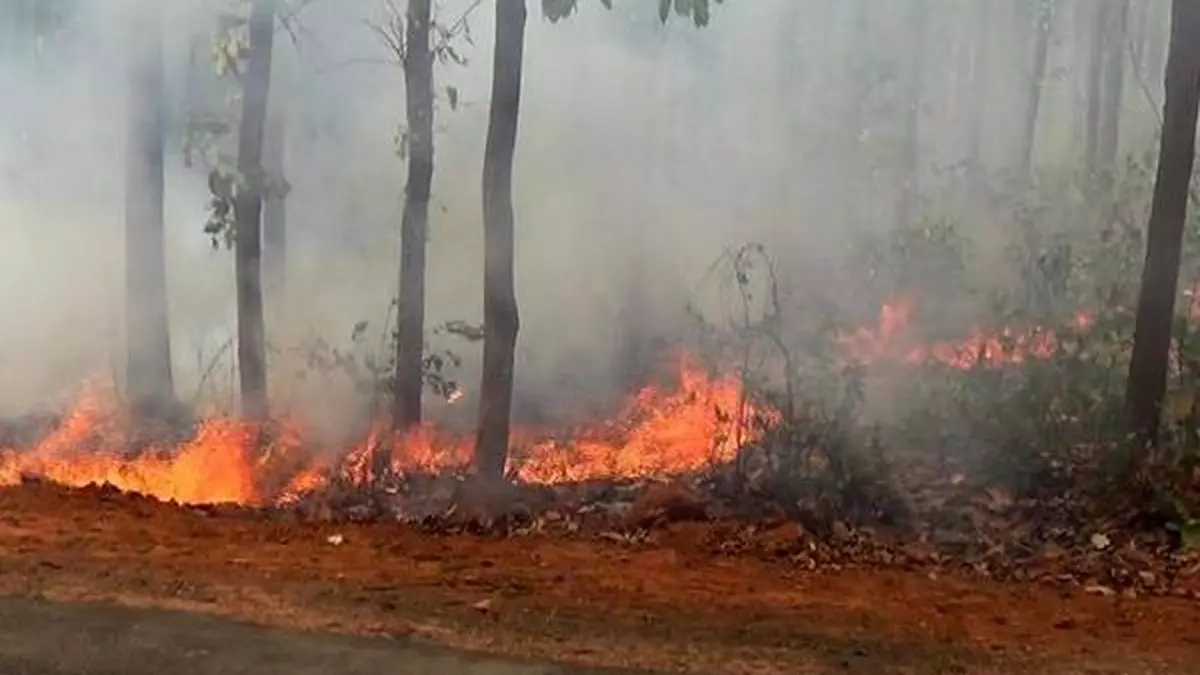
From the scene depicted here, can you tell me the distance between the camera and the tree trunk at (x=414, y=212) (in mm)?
10523

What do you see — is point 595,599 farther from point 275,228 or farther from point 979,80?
point 979,80

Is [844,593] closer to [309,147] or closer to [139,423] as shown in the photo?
[139,423]

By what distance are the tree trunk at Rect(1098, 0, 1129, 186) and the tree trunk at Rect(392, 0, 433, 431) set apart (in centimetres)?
964

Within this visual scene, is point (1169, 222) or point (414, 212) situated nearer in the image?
point (1169, 222)

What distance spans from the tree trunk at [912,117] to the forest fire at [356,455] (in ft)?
18.5

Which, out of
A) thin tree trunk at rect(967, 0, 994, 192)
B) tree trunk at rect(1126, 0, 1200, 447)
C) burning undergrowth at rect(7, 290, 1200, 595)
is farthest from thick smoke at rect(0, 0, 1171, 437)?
tree trunk at rect(1126, 0, 1200, 447)

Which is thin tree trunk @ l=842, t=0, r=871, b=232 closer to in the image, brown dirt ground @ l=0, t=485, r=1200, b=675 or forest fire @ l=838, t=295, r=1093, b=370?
forest fire @ l=838, t=295, r=1093, b=370

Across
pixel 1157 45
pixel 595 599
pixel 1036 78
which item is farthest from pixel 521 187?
pixel 1157 45

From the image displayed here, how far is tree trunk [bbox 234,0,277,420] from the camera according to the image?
1223 cm

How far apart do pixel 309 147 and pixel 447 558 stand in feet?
38.8

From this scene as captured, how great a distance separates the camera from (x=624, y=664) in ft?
17.3

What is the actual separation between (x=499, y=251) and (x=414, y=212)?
4.26ft

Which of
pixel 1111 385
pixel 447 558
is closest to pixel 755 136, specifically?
pixel 1111 385

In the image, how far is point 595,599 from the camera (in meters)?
6.32
